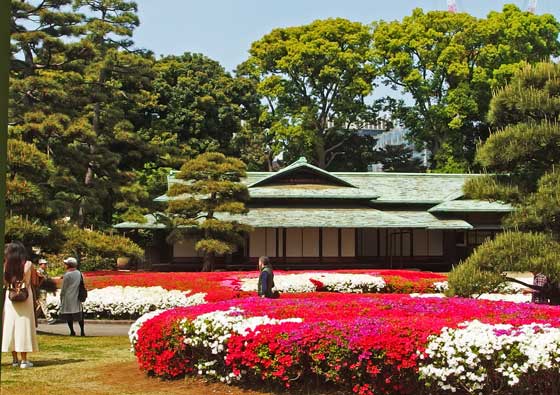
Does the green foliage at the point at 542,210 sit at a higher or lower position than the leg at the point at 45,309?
higher

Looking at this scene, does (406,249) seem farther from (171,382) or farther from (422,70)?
(171,382)

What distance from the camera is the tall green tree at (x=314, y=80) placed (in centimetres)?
4644

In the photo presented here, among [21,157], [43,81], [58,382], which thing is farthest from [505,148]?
[43,81]

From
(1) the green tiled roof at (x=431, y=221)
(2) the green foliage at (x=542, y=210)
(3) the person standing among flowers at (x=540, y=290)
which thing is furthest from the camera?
(1) the green tiled roof at (x=431, y=221)

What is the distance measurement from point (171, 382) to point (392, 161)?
4428 cm

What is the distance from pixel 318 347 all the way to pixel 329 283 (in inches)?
603

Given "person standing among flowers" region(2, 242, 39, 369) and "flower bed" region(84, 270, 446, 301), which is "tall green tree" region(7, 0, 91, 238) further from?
"person standing among flowers" region(2, 242, 39, 369)

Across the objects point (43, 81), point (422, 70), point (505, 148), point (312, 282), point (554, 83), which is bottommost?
point (312, 282)

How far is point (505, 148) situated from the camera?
456 inches

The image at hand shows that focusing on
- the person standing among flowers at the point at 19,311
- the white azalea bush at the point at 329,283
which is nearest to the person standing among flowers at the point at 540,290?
the person standing among flowers at the point at 19,311

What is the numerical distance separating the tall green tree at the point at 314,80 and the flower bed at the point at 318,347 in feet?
125

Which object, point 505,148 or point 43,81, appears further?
point 43,81

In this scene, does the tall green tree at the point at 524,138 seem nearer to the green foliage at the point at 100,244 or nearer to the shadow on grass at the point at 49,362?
the shadow on grass at the point at 49,362

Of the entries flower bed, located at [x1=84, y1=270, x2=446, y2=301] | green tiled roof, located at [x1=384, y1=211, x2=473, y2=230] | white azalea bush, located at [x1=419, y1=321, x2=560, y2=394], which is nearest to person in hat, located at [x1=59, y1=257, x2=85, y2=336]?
flower bed, located at [x1=84, y1=270, x2=446, y2=301]
